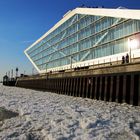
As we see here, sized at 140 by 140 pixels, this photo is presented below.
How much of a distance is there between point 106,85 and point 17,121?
11.1 metres

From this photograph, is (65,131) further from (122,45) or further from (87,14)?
(87,14)

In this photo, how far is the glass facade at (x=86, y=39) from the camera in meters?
44.5

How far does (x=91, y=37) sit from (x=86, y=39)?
7.80 ft

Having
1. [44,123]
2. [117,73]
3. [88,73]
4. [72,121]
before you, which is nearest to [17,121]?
[44,123]

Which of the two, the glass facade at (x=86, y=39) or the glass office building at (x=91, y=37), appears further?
the glass facade at (x=86, y=39)

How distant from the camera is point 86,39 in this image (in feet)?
186

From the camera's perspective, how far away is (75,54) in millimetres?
61656

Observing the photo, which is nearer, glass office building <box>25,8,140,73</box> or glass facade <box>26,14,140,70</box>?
glass office building <box>25,8,140,73</box>

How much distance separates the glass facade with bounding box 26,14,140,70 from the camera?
146ft

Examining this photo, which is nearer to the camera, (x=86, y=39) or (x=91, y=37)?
(x=91, y=37)

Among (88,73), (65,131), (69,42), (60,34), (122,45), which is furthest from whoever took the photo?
(60,34)

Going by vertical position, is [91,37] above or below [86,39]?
above

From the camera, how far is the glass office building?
42688 mm

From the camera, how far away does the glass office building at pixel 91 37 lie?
4269 centimetres
